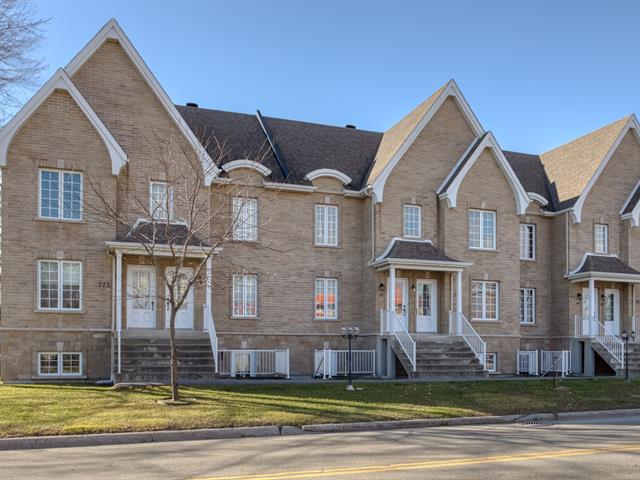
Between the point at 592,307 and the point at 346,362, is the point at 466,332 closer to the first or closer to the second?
the point at 346,362

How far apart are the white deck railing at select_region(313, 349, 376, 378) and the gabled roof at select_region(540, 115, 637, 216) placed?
1117 centimetres

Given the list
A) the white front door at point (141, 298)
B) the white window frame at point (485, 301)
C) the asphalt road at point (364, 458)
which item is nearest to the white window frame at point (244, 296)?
the white front door at point (141, 298)

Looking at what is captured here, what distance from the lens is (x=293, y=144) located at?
94.0 feet

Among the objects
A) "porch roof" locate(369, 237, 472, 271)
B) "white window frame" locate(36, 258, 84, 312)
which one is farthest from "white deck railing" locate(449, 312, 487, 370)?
"white window frame" locate(36, 258, 84, 312)

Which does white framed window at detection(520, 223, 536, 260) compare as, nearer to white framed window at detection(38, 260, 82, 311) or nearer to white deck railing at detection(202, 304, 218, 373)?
white deck railing at detection(202, 304, 218, 373)

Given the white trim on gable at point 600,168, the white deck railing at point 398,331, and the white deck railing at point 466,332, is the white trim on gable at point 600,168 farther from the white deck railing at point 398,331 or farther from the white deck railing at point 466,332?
the white deck railing at point 398,331

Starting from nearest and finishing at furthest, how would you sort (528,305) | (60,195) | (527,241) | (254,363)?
(60,195) < (254,363) < (528,305) < (527,241)

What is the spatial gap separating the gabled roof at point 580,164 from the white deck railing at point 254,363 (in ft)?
46.8

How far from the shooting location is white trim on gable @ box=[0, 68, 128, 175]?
2181cm

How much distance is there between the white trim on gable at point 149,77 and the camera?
2377 centimetres

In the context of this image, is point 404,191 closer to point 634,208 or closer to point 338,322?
point 338,322

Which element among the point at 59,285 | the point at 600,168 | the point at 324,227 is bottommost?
the point at 59,285

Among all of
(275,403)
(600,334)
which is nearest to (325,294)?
(275,403)

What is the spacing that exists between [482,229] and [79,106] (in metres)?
15.9
